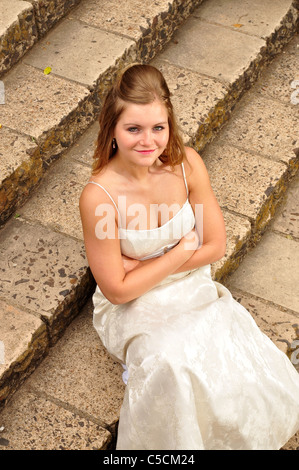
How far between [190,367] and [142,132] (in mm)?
983

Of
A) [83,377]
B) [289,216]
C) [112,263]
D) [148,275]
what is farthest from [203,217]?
[289,216]

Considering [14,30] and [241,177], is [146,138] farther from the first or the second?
[14,30]

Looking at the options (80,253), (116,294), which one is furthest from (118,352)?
(80,253)

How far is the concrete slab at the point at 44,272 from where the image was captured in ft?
11.0

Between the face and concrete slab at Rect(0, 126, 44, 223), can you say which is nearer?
the face

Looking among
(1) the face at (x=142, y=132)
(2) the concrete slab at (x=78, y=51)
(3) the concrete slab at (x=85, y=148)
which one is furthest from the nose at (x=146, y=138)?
(2) the concrete slab at (x=78, y=51)

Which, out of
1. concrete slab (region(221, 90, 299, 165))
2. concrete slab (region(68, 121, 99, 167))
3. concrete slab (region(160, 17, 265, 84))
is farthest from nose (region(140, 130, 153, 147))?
concrete slab (region(160, 17, 265, 84))

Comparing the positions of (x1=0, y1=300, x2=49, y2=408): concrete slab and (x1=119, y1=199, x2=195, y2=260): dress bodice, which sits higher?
(x1=119, y1=199, x2=195, y2=260): dress bodice

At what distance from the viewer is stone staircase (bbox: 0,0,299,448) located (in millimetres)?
3420

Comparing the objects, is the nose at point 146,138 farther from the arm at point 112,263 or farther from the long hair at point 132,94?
the arm at point 112,263

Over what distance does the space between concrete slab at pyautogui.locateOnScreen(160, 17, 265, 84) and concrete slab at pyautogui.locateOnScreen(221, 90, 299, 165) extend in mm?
236

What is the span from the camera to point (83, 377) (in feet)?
10.8

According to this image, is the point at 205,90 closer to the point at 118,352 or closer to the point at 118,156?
the point at 118,156

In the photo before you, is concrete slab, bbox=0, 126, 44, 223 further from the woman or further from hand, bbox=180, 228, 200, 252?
hand, bbox=180, 228, 200, 252
